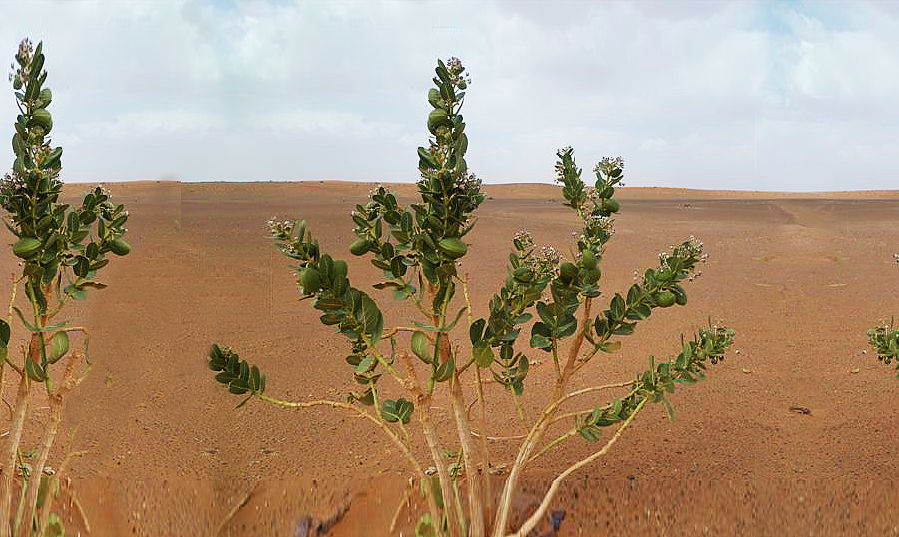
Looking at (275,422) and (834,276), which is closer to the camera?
(275,422)

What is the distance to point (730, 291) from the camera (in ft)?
29.9

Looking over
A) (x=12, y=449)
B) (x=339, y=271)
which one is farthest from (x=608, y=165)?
(x=12, y=449)

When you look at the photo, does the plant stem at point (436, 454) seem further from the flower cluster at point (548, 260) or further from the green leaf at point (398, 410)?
the flower cluster at point (548, 260)

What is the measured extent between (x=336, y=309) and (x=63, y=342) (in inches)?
43.6

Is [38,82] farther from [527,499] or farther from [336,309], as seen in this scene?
[527,499]

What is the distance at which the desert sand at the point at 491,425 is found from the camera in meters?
3.62

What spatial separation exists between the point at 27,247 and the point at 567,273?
5.96ft

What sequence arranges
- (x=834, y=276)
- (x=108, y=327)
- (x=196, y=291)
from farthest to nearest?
(x=834, y=276) < (x=196, y=291) < (x=108, y=327)

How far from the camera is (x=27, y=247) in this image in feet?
7.91

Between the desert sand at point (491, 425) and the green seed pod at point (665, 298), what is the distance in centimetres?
120

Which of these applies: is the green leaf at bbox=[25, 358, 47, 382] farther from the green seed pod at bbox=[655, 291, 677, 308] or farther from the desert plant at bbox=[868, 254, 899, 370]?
the desert plant at bbox=[868, 254, 899, 370]

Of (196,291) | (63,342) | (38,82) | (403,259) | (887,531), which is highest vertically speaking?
(38,82)

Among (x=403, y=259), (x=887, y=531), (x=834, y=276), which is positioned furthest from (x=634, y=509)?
(x=834, y=276)

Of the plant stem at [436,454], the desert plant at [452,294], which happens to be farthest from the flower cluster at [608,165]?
the plant stem at [436,454]
